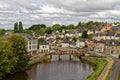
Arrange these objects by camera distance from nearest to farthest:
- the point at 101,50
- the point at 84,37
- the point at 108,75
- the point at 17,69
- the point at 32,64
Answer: the point at 108,75, the point at 17,69, the point at 32,64, the point at 101,50, the point at 84,37

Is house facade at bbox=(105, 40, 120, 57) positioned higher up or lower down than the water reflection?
higher up

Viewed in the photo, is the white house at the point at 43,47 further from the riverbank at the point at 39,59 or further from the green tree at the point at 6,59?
the green tree at the point at 6,59

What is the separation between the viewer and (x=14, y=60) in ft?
205

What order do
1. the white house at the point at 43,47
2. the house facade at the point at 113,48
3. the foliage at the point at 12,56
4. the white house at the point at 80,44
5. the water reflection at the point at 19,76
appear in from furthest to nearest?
the white house at the point at 80,44, the white house at the point at 43,47, the house facade at the point at 113,48, the water reflection at the point at 19,76, the foliage at the point at 12,56

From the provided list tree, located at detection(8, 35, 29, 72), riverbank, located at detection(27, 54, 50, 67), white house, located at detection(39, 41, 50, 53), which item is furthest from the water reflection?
white house, located at detection(39, 41, 50, 53)

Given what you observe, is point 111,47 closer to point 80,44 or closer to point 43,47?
point 43,47

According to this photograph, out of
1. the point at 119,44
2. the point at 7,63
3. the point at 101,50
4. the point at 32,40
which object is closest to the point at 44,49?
the point at 32,40

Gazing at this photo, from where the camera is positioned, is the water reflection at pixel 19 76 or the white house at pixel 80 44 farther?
the white house at pixel 80 44

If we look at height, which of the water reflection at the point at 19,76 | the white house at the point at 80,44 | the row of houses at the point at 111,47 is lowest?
the white house at the point at 80,44

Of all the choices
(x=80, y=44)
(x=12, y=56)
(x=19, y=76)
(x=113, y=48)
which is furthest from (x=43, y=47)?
(x=19, y=76)

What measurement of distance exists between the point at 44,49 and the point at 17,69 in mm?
46764

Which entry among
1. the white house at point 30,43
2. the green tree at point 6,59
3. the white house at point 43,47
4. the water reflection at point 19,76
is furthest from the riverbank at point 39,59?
the green tree at point 6,59

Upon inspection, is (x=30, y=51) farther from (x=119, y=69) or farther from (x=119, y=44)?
(x=119, y=69)

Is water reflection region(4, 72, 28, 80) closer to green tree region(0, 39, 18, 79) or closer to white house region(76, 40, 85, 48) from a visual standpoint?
green tree region(0, 39, 18, 79)
